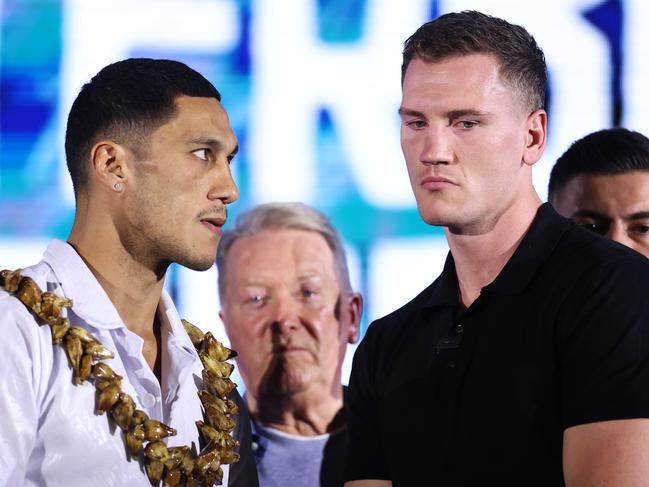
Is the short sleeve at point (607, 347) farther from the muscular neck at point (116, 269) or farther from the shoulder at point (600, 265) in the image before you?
the muscular neck at point (116, 269)

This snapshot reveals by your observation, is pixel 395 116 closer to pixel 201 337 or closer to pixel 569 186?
pixel 569 186

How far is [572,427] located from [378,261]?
1887mm

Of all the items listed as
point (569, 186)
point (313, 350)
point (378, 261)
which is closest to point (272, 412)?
point (313, 350)

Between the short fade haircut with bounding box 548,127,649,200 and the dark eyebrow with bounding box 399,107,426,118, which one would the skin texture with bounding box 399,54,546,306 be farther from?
the short fade haircut with bounding box 548,127,649,200

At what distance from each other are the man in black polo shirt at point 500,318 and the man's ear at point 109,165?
574 millimetres

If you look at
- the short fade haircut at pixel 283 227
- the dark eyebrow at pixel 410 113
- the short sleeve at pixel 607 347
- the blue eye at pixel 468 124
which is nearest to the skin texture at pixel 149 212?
the dark eyebrow at pixel 410 113

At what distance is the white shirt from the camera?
1999mm

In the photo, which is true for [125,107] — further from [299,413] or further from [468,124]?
[299,413]

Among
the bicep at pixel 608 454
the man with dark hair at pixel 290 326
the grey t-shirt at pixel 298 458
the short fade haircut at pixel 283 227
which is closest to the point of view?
the bicep at pixel 608 454

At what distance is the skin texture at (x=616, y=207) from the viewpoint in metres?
2.93

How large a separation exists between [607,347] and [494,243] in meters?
0.36

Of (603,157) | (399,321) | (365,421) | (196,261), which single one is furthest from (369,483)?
(603,157)

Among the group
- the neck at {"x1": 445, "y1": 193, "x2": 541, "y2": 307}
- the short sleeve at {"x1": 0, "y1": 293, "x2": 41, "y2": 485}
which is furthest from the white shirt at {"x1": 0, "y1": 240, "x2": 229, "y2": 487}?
the neck at {"x1": 445, "y1": 193, "x2": 541, "y2": 307}

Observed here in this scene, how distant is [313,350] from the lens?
3453 mm
